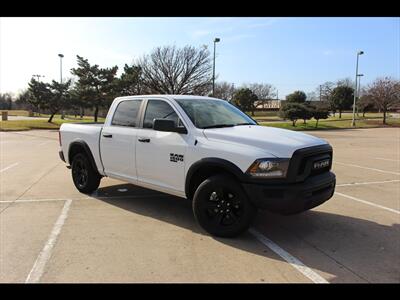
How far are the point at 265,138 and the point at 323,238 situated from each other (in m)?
1.57

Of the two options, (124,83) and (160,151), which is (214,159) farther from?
(124,83)

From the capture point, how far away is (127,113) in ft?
21.4

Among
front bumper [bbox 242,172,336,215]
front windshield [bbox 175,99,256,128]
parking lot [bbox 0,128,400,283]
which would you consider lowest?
parking lot [bbox 0,128,400,283]

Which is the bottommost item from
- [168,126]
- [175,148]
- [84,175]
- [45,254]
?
[45,254]

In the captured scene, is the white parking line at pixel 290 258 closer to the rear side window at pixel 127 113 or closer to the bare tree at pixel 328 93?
the rear side window at pixel 127 113

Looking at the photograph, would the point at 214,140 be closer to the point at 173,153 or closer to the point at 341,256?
the point at 173,153

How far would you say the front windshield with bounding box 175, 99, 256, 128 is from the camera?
554cm

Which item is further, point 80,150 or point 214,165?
point 80,150

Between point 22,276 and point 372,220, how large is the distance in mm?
4929

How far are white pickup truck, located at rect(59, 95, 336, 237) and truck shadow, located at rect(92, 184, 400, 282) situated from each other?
506 millimetres

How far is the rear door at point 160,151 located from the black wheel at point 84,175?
62.7 inches

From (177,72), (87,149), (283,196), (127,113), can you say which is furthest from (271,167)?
(177,72)

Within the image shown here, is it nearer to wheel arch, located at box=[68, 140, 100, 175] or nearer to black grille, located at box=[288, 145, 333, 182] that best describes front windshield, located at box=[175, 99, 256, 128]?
black grille, located at box=[288, 145, 333, 182]

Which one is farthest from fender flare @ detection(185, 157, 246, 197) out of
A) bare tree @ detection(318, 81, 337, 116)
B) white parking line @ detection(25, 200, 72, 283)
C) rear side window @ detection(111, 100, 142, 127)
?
bare tree @ detection(318, 81, 337, 116)
